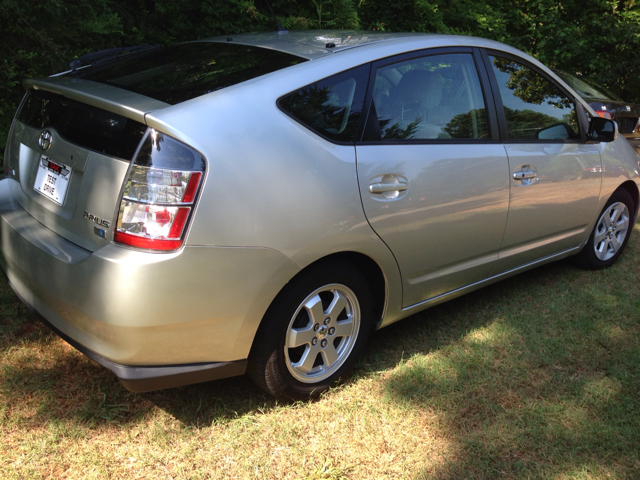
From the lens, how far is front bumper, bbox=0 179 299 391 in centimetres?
212

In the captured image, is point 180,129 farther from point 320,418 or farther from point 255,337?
point 320,418

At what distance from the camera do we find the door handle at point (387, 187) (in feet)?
8.72

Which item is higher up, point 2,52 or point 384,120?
point 384,120

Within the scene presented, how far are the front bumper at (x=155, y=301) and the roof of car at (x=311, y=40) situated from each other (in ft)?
3.55

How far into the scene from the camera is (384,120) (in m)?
2.80

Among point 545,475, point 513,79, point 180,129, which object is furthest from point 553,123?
point 180,129

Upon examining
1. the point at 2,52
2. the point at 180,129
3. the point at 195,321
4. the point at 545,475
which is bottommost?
the point at 545,475

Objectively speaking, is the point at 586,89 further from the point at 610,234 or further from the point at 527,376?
the point at 527,376

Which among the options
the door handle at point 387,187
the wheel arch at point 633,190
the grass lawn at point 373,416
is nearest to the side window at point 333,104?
the door handle at point 387,187

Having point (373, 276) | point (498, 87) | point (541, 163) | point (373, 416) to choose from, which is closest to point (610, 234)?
point (541, 163)

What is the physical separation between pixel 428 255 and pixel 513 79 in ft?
4.37

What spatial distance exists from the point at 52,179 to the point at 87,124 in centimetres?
31

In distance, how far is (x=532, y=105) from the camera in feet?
12.1

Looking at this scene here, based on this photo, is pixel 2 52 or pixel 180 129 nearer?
pixel 180 129
